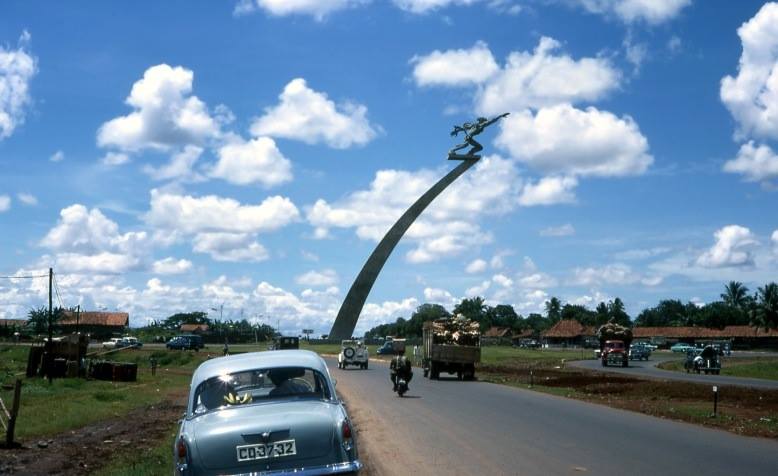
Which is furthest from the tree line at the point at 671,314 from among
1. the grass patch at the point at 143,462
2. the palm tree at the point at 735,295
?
the grass patch at the point at 143,462

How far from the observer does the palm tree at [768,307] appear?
387 ft

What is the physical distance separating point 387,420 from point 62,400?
15.3m

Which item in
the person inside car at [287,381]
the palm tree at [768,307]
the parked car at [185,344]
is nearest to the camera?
the person inside car at [287,381]

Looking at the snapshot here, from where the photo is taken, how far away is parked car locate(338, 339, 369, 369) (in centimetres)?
5262

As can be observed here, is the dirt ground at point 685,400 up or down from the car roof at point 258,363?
down

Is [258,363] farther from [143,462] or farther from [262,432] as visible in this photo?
[143,462]

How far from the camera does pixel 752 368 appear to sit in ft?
178

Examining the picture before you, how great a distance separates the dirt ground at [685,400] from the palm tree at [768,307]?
87339 millimetres

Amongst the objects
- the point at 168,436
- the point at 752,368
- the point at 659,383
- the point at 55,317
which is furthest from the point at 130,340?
the point at 168,436

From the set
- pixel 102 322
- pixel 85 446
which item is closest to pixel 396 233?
pixel 85 446

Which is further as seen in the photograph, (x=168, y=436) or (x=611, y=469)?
(x=168, y=436)

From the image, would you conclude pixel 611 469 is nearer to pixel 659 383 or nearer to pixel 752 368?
pixel 659 383

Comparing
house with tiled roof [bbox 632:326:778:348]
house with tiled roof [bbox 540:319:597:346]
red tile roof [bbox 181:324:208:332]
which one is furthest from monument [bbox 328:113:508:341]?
red tile roof [bbox 181:324:208:332]

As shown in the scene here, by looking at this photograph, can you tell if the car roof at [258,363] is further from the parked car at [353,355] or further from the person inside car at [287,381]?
the parked car at [353,355]
